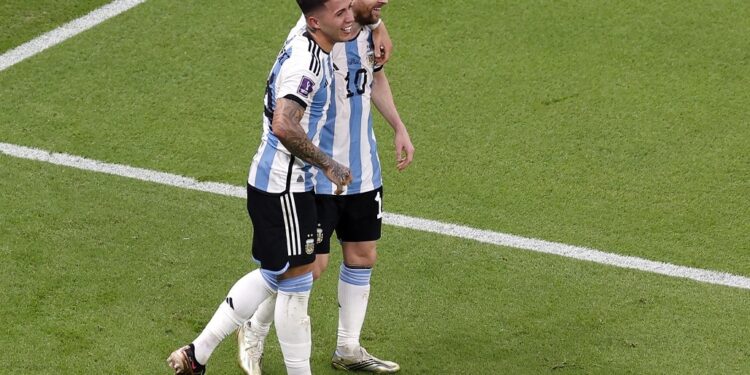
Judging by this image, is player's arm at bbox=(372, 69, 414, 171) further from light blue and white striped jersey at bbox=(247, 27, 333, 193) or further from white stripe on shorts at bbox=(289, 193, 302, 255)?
white stripe on shorts at bbox=(289, 193, 302, 255)

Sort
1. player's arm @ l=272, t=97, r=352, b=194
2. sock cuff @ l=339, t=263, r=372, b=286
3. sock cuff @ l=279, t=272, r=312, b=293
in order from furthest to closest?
sock cuff @ l=339, t=263, r=372, b=286 → sock cuff @ l=279, t=272, r=312, b=293 → player's arm @ l=272, t=97, r=352, b=194

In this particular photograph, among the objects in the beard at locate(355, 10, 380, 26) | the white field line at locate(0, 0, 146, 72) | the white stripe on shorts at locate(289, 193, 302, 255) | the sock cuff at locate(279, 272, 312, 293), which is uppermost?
the beard at locate(355, 10, 380, 26)

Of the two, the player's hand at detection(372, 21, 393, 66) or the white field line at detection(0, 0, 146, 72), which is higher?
the player's hand at detection(372, 21, 393, 66)

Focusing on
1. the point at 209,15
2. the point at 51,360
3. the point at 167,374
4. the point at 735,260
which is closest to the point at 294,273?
the point at 167,374

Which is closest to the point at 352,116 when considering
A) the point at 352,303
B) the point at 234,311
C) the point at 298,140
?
the point at 298,140

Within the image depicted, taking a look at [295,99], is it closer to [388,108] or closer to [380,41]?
[380,41]

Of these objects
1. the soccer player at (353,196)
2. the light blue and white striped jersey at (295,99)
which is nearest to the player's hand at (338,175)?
the light blue and white striped jersey at (295,99)

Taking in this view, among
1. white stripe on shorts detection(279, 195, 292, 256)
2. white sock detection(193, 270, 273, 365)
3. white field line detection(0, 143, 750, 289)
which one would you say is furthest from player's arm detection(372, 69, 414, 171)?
white field line detection(0, 143, 750, 289)

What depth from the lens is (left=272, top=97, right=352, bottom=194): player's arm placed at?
511 cm

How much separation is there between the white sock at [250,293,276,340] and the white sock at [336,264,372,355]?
35 centimetres

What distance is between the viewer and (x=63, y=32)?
955cm

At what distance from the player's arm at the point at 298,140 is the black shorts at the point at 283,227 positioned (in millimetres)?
280

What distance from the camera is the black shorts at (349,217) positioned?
5.77 m

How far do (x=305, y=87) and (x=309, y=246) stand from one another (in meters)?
0.73
